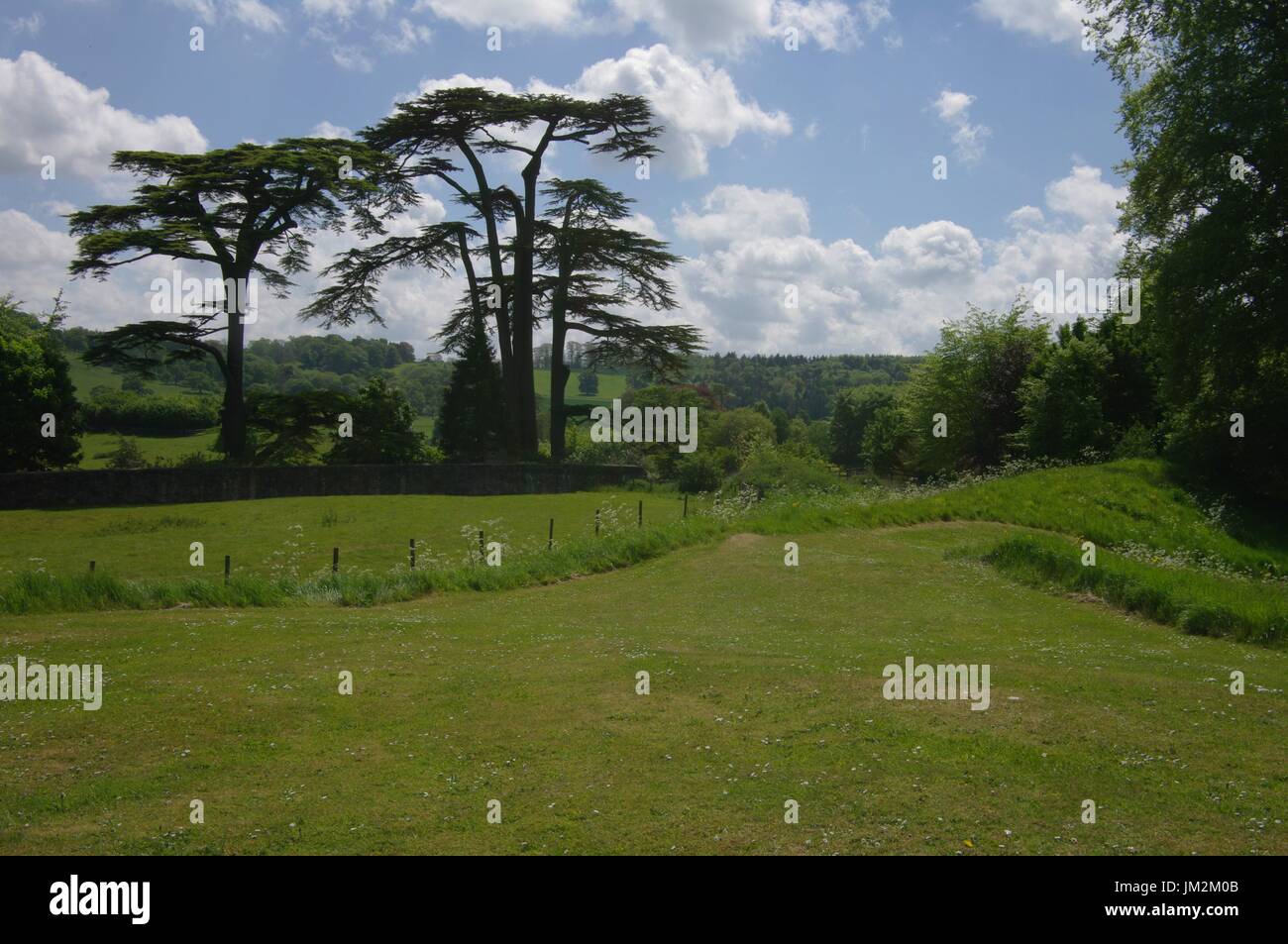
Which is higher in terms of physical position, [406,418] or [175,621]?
[406,418]

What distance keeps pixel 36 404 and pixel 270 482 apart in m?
11.3

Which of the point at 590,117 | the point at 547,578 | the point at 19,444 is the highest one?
the point at 590,117

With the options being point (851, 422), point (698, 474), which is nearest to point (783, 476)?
point (698, 474)

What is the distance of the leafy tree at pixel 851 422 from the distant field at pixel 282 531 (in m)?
82.1

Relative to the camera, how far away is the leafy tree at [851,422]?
122688 millimetres

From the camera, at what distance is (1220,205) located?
30453 millimetres

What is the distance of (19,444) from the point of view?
43.9 meters

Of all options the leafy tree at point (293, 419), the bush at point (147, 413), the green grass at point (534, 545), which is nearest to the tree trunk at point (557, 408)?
the leafy tree at point (293, 419)

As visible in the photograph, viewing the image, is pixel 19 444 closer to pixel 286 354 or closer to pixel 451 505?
pixel 451 505

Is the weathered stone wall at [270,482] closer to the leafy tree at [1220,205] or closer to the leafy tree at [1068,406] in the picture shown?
the leafy tree at [1068,406]

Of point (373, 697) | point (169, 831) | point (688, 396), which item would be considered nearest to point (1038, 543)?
point (373, 697)

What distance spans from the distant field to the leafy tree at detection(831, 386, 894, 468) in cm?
8208

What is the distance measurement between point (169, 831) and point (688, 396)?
241 feet

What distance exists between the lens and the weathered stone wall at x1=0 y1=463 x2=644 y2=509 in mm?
39219
